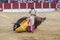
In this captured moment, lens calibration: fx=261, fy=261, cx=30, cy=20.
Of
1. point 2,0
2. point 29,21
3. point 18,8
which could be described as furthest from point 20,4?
point 29,21

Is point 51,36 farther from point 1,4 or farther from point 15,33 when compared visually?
point 1,4

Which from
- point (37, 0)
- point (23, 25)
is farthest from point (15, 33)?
point (37, 0)

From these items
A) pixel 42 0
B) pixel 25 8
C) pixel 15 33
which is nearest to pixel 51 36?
pixel 15 33

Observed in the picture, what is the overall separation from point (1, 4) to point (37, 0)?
3070 millimetres

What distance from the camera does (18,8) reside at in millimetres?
19094

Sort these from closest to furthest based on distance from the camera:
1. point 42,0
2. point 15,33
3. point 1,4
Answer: point 15,33 < point 1,4 < point 42,0

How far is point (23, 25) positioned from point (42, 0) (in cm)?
1258

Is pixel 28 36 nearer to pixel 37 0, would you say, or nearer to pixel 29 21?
pixel 29 21

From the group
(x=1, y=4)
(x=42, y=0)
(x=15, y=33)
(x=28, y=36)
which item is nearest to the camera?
(x=28, y=36)

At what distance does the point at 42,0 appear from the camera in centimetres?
2048

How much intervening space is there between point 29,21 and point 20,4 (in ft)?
36.4

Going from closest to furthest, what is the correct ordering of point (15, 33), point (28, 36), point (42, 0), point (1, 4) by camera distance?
point (28, 36), point (15, 33), point (1, 4), point (42, 0)

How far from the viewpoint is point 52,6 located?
1942 cm

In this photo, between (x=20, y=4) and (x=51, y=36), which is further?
(x=20, y=4)
